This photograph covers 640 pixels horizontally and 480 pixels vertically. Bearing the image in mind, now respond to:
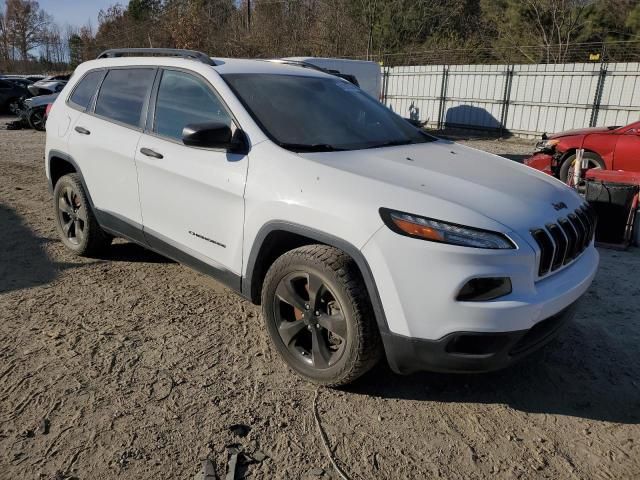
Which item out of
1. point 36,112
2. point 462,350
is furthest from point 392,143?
point 36,112

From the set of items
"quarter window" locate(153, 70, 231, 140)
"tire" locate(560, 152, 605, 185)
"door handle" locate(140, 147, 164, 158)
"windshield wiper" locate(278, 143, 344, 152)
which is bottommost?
"tire" locate(560, 152, 605, 185)

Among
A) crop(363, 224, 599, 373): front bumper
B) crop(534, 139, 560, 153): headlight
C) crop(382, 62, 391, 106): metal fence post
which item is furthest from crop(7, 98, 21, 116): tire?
crop(363, 224, 599, 373): front bumper

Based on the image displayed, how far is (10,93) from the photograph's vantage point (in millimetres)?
22391

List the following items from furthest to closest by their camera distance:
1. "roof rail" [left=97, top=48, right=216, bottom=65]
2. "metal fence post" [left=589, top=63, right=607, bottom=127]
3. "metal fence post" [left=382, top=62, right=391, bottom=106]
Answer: "metal fence post" [left=382, top=62, right=391, bottom=106], "metal fence post" [left=589, top=63, right=607, bottom=127], "roof rail" [left=97, top=48, right=216, bottom=65]

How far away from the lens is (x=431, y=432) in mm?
2672

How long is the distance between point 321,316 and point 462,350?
2.47ft

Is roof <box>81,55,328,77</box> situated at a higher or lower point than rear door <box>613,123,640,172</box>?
higher

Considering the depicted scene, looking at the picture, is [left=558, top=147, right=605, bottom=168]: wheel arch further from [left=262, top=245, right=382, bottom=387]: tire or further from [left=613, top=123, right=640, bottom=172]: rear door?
[left=262, top=245, right=382, bottom=387]: tire

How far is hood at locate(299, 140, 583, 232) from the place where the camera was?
2490 millimetres

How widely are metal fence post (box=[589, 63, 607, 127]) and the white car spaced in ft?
48.6

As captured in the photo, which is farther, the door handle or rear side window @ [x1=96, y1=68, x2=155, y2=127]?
rear side window @ [x1=96, y1=68, x2=155, y2=127]

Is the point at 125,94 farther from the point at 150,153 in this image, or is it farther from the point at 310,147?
the point at 310,147

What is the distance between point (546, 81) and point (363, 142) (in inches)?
643

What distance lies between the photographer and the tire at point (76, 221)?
4605 mm
